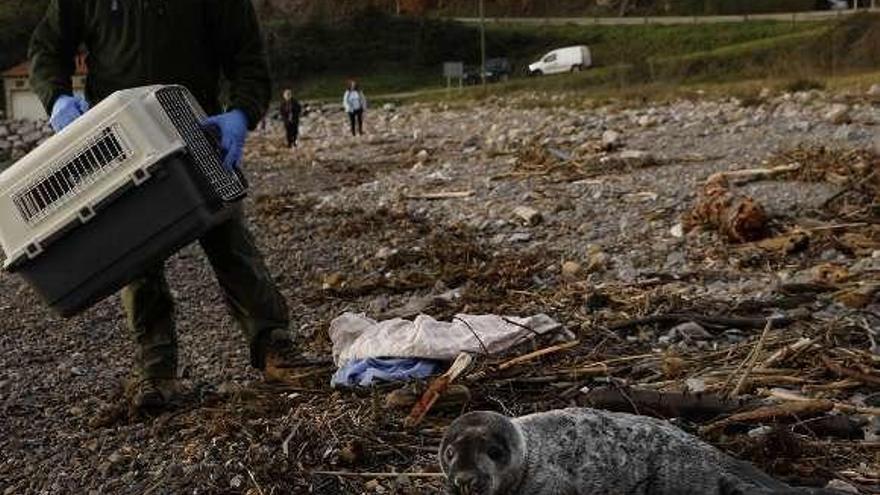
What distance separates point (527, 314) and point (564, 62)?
177 ft

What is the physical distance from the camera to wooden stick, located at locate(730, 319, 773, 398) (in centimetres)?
406

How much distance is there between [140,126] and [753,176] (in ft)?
23.4

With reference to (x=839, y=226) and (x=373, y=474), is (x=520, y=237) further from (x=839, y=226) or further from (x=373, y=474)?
(x=373, y=474)

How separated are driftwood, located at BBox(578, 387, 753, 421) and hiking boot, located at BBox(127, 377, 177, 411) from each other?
2070 mm

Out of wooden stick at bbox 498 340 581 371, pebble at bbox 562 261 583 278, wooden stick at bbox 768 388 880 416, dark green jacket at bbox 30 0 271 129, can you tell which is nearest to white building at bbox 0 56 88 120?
pebble at bbox 562 261 583 278

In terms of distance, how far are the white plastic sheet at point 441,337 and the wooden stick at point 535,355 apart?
0.15m

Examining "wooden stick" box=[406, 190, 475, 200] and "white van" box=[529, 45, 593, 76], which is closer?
"wooden stick" box=[406, 190, 475, 200]

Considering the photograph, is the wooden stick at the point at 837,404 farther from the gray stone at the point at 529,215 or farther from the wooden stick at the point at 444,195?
the wooden stick at the point at 444,195

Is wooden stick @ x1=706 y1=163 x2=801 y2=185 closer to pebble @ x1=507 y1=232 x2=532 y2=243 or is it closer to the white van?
pebble @ x1=507 y1=232 x2=532 y2=243

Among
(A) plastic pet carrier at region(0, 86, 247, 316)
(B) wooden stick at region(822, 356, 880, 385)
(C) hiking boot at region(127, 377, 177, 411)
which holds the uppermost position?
(A) plastic pet carrier at region(0, 86, 247, 316)

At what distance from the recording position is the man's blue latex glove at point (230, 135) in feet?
15.3

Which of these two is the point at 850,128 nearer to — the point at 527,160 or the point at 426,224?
the point at 527,160

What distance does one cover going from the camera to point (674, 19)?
71438 millimetres

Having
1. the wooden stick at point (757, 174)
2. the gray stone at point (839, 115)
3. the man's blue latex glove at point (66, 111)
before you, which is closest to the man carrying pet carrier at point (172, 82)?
the man's blue latex glove at point (66, 111)
